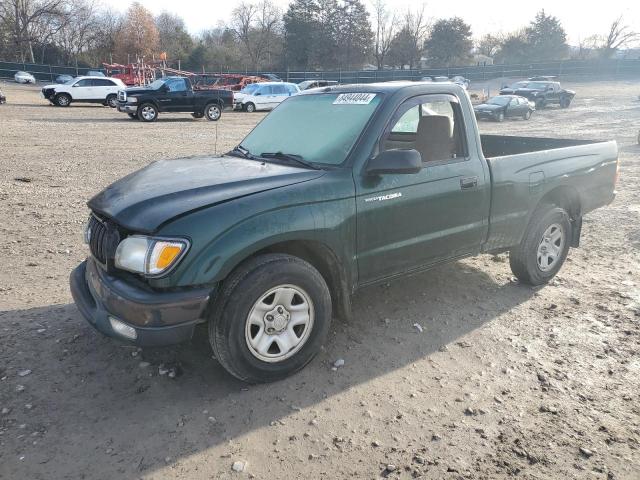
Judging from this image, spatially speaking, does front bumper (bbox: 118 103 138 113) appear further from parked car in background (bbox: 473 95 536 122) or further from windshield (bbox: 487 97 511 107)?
windshield (bbox: 487 97 511 107)

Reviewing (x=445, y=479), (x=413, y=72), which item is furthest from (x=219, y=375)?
(x=413, y=72)

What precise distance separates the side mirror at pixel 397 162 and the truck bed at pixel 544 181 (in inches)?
47.1

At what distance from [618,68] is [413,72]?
28.2m

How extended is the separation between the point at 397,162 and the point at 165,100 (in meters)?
20.1

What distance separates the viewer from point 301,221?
10.6 ft

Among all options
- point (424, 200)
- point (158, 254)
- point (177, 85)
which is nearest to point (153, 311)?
point (158, 254)

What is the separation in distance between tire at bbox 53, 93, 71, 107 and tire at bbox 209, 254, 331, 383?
27.9 metres

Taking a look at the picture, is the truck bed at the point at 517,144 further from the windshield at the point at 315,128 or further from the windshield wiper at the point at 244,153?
the windshield wiper at the point at 244,153

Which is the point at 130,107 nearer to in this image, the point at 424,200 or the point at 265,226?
the point at 424,200

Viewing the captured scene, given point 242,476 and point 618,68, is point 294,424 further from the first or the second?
point 618,68

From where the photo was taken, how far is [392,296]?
4.75m

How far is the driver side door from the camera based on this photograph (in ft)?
11.8

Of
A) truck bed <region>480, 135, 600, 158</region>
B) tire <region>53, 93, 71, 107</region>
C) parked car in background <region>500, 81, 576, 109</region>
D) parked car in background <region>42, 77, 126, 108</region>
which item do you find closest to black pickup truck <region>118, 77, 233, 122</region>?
parked car in background <region>42, 77, 126, 108</region>

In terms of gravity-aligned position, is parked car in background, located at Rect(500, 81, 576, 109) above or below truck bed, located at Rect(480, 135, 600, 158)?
above
